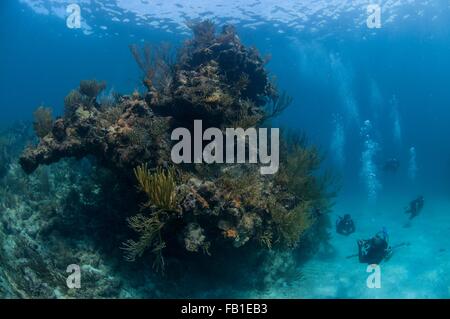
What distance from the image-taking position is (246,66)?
1115 centimetres

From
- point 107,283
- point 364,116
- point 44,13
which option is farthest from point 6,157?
point 364,116

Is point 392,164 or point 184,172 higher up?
point 392,164

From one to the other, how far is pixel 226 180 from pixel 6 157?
11.1 m

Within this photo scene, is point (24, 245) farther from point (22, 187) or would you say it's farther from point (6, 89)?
point (6, 89)

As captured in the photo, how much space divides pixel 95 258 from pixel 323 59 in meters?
42.1

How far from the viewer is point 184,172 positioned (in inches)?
298

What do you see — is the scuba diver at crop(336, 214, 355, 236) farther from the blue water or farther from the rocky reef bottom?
the rocky reef bottom

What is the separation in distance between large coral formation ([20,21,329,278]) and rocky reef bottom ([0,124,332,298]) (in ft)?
1.41

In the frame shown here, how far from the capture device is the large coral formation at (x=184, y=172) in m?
6.74

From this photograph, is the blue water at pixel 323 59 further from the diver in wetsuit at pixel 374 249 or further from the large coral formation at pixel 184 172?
the large coral formation at pixel 184 172

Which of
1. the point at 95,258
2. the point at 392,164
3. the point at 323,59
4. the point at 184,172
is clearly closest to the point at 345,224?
the point at 392,164

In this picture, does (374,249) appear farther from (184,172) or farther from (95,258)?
(95,258)

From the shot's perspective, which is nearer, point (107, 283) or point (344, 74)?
point (107, 283)

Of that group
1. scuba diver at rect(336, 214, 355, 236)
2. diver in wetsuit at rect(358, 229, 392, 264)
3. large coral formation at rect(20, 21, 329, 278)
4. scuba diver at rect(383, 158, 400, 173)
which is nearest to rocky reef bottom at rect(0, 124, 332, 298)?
large coral formation at rect(20, 21, 329, 278)
